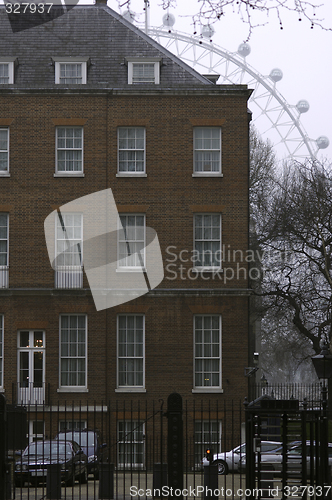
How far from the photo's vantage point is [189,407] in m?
31.9

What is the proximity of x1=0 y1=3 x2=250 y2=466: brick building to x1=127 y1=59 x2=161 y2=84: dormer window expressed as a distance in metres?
0.59

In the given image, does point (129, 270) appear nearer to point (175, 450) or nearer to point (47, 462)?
point (47, 462)

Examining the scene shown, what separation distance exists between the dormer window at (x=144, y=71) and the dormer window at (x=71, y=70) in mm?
2120

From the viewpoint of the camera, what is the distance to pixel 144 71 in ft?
115

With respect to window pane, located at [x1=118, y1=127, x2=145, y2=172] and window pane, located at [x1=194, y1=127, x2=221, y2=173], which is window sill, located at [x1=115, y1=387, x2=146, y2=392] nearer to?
window pane, located at [x1=118, y1=127, x2=145, y2=172]

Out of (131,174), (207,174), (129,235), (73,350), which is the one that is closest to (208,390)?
(73,350)

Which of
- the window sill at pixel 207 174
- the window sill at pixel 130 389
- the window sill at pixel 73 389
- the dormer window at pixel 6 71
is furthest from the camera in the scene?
the dormer window at pixel 6 71

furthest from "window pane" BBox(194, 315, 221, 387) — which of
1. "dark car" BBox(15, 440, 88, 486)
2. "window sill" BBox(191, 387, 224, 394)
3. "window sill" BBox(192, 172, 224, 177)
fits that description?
"dark car" BBox(15, 440, 88, 486)

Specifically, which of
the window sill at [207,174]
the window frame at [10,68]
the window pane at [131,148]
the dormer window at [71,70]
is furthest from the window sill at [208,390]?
the window frame at [10,68]

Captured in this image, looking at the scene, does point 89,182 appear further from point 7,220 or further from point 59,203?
point 7,220

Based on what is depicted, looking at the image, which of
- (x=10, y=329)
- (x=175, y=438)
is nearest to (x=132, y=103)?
(x=10, y=329)

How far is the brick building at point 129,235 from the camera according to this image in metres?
32.2

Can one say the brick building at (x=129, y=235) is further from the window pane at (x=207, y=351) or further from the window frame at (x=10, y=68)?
the window frame at (x=10, y=68)

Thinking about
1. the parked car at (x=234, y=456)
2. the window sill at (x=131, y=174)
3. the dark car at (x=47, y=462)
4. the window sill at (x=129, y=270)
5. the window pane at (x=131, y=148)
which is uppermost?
the window pane at (x=131, y=148)
